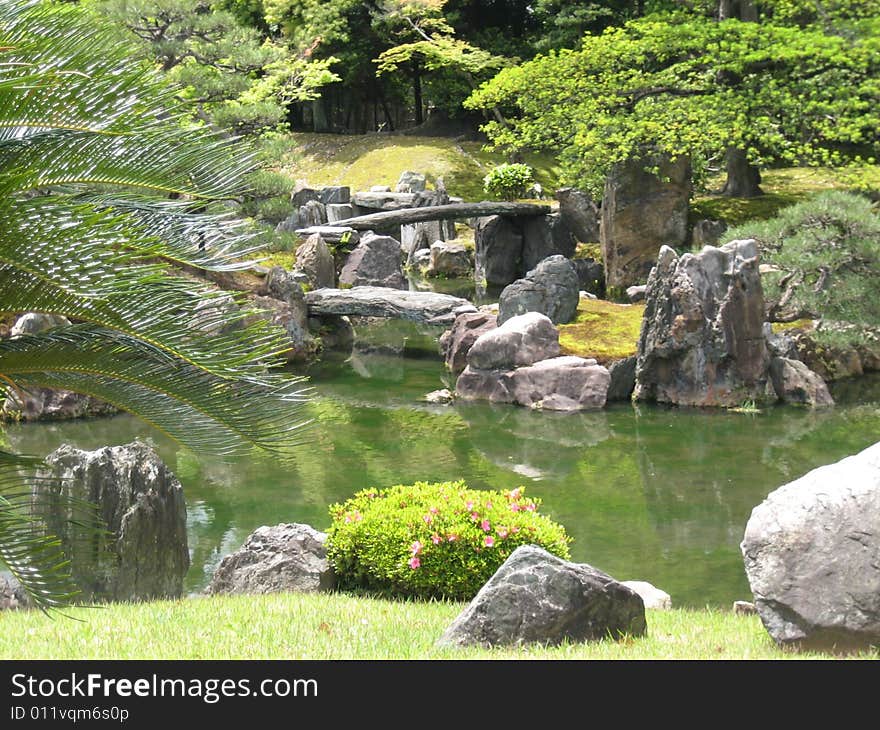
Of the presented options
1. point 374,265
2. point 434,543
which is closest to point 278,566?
point 434,543

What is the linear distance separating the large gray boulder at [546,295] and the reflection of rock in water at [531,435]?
9.74 ft

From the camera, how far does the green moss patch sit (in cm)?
1745

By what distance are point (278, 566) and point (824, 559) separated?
4432mm

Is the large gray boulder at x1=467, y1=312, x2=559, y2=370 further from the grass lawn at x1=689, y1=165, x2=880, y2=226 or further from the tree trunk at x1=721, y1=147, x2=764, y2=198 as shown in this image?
the tree trunk at x1=721, y1=147, x2=764, y2=198

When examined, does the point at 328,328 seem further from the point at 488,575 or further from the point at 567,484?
the point at 488,575

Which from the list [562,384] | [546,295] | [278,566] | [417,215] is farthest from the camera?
[417,215]

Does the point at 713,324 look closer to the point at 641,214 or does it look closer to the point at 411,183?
the point at 641,214

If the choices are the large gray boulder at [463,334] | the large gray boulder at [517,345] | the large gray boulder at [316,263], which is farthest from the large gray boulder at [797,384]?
the large gray boulder at [316,263]

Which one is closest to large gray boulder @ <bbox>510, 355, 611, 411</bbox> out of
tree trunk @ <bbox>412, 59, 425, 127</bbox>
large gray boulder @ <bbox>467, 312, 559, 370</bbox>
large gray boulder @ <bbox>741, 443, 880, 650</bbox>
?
large gray boulder @ <bbox>467, 312, 559, 370</bbox>

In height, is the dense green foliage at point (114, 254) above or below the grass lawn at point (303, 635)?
above

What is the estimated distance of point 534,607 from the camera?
555 cm

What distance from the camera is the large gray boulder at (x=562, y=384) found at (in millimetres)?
16531

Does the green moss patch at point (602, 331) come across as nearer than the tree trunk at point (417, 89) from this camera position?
Yes

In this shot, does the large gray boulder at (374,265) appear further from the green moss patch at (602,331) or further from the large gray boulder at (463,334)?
the green moss patch at (602,331)
